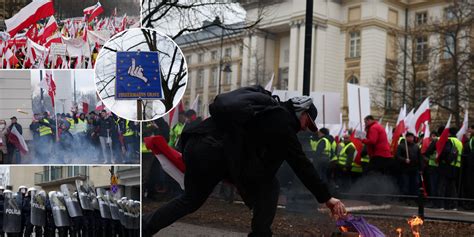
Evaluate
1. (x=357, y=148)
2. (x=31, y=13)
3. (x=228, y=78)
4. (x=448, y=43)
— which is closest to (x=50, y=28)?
(x=31, y=13)

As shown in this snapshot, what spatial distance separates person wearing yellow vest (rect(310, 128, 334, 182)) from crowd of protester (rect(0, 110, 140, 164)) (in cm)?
720

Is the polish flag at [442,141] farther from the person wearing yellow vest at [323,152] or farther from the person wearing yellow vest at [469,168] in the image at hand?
the person wearing yellow vest at [323,152]

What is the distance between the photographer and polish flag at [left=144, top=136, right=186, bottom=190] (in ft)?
18.6

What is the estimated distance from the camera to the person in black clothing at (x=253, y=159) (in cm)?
497

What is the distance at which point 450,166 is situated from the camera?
1370cm

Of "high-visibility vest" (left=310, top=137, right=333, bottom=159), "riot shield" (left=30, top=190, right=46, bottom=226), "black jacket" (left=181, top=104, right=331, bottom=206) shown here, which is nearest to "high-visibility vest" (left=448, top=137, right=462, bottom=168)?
"high-visibility vest" (left=310, top=137, right=333, bottom=159)

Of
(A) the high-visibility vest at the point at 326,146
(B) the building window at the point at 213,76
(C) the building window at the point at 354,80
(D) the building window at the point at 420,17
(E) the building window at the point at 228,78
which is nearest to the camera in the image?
(A) the high-visibility vest at the point at 326,146

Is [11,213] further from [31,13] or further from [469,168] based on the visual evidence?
[469,168]

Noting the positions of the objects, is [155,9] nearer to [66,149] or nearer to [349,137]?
[66,149]

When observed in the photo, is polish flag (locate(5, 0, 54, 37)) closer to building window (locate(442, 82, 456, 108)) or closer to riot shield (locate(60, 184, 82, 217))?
riot shield (locate(60, 184, 82, 217))

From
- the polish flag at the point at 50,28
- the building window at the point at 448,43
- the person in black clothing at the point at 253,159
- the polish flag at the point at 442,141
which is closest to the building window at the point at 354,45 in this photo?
the building window at the point at 448,43

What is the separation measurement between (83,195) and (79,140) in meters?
0.41

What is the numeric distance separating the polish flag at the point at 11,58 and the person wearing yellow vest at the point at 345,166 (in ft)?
34.5

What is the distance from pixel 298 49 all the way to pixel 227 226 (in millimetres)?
59915
